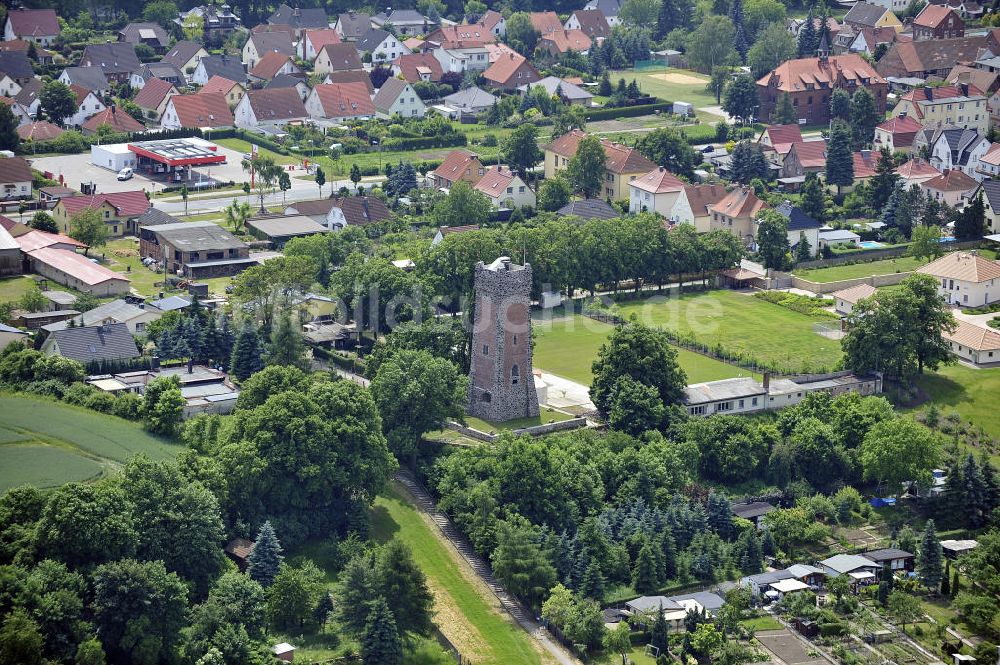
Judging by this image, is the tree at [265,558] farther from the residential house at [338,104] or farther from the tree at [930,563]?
the residential house at [338,104]

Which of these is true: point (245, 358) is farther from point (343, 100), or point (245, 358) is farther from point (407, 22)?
point (407, 22)

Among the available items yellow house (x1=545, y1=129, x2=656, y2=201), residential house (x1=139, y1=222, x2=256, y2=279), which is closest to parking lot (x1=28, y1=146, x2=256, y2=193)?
residential house (x1=139, y1=222, x2=256, y2=279)

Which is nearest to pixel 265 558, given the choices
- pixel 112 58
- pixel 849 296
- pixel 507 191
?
pixel 849 296

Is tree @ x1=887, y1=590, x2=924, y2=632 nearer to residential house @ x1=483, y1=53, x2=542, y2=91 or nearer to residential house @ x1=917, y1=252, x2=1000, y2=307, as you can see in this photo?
residential house @ x1=917, y1=252, x2=1000, y2=307

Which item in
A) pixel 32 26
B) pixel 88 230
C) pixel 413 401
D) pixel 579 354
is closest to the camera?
pixel 413 401

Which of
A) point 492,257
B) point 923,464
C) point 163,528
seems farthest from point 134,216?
point 923,464

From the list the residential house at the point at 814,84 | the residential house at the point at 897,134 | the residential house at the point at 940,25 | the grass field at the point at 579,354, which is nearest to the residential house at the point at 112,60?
the residential house at the point at 814,84
